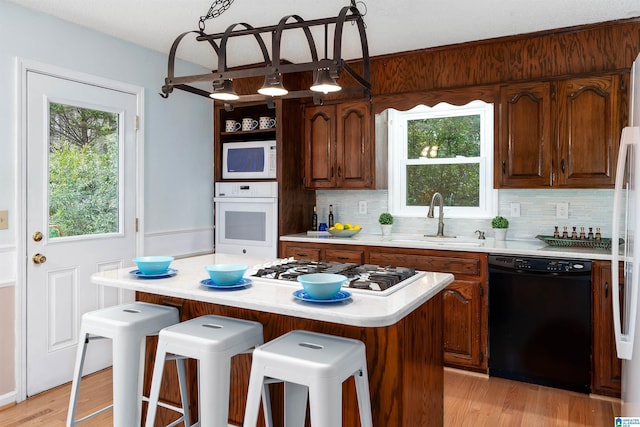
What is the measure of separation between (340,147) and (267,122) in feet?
2.35

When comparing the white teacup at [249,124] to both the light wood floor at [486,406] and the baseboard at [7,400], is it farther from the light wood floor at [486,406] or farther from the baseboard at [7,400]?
the baseboard at [7,400]

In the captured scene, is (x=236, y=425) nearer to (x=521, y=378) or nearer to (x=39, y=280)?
(x=39, y=280)

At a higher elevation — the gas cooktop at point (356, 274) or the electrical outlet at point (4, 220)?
the electrical outlet at point (4, 220)

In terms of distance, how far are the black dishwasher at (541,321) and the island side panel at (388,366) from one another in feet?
3.51

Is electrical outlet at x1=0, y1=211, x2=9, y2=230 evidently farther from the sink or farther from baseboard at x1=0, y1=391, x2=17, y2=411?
the sink

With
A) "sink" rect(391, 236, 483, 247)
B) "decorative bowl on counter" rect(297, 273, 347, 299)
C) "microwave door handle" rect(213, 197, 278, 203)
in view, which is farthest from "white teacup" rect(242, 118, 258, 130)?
"decorative bowl on counter" rect(297, 273, 347, 299)

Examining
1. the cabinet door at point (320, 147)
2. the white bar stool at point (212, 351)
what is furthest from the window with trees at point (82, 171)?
the white bar stool at point (212, 351)

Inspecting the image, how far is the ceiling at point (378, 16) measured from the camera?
2.87 metres

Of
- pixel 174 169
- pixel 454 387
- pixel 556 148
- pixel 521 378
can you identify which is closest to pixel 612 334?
pixel 521 378

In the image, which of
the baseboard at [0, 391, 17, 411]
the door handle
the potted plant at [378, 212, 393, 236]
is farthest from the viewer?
the potted plant at [378, 212, 393, 236]

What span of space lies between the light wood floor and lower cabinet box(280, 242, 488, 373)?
0.61 feet

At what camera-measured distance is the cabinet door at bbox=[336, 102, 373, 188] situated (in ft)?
13.0

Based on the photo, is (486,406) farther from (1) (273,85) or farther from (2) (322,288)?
(1) (273,85)

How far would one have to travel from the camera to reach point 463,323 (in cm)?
335
